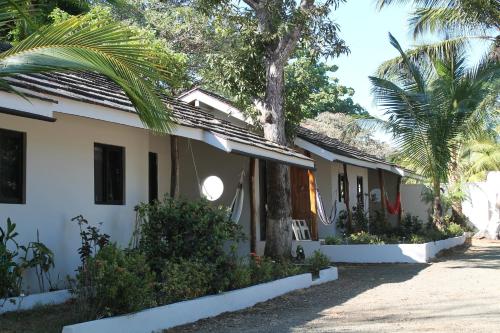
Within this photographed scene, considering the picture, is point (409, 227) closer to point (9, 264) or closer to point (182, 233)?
point (182, 233)

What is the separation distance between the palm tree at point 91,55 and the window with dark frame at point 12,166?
2816mm

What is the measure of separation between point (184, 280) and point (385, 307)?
120 inches

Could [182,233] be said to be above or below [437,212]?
below

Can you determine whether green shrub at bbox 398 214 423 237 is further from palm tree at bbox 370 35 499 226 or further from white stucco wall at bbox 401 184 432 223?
white stucco wall at bbox 401 184 432 223

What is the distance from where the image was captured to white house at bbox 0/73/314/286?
8.24 meters

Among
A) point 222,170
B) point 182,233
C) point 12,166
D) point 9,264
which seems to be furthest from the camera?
point 222,170

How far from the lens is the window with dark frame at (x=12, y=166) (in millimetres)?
8500

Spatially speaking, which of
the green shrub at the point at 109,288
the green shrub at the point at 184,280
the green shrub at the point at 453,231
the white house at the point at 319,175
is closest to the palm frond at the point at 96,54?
the green shrub at the point at 109,288

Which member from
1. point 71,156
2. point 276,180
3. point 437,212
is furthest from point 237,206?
point 437,212

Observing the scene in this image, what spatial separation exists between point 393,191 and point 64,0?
1535cm

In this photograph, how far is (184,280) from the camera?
8109mm

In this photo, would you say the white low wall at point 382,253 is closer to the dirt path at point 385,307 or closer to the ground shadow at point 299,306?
the ground shadow at point 299,306

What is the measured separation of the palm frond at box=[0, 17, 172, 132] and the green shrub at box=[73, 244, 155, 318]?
176 cm

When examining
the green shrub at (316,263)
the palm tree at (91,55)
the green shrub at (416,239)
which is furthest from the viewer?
the green shrub at (416,239)
